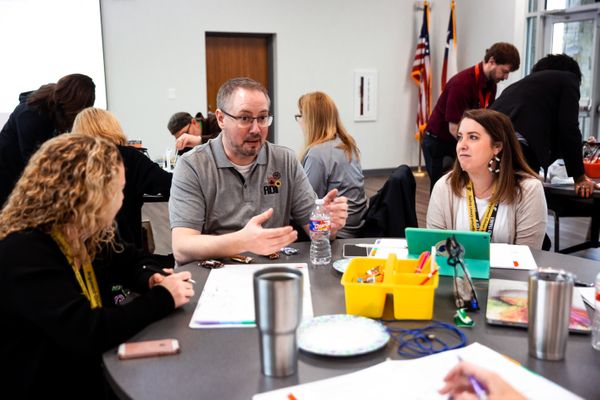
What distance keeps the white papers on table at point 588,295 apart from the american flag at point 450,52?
24.5 ft

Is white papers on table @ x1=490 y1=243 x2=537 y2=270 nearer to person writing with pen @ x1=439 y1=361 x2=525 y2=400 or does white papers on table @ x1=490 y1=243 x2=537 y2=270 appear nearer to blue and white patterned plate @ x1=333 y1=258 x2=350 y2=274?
blue and white patterned plate @ x1=333 y1=258 x2=350 y2=274

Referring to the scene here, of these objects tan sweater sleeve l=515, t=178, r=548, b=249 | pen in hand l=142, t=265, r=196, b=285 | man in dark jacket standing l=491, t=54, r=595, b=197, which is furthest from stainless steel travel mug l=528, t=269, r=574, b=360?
man in dark jacket standing l=491, t=54, r=595, b=197

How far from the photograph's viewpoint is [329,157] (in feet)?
10.0

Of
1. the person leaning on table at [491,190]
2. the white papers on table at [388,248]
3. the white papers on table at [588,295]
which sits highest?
the person leaning on table at [491,190]

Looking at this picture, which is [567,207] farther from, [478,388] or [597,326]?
[478,388]

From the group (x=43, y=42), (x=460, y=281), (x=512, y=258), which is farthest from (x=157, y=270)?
(x=43, y=42)

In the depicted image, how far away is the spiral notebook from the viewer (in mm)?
1241

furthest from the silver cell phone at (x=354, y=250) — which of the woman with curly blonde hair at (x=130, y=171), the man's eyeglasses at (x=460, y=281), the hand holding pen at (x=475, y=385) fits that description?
the woman with curly blonde hair at (x=130, y=171)

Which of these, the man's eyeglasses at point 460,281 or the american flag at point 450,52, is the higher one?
the american flag at point 450,52

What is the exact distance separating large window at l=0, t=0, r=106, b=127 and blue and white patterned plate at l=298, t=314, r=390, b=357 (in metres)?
6.37

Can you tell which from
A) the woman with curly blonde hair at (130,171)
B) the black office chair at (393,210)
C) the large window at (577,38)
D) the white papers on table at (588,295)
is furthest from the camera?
the large window at (577,38)

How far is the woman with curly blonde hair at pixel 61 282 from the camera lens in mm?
1138

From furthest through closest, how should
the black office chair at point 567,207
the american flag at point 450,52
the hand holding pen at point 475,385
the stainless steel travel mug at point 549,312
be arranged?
the american flag at point 450,52 → the black office chair at point 567,207 → the stainless steel travel mug at point 549,312 → the hand holding pen at point 475,385

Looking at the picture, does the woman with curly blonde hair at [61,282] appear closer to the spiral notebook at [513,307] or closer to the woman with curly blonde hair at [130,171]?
the spiral notebook at [513,307]
